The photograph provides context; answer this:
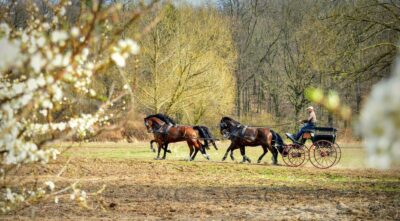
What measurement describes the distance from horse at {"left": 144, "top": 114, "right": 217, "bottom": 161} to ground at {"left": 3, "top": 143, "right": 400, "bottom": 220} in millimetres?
2298

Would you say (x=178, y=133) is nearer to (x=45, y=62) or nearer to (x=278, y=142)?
(x=278, y=142)

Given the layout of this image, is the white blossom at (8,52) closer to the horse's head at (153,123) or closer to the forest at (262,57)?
the forest at (262,57)

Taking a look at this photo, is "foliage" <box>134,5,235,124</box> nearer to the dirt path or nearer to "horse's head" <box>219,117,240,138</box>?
"horse's head" <box>219,117,240,138</box>

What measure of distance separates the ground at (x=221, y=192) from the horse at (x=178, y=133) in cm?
230

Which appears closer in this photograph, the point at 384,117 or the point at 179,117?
the point at 384,117

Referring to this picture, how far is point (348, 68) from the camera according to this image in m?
13.6

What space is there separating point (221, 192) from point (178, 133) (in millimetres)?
8388

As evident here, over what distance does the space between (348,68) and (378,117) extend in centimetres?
1306

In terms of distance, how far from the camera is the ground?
27.9 feet

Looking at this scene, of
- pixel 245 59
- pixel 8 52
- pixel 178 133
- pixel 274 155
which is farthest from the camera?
pixel 245 59

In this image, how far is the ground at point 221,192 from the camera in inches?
335

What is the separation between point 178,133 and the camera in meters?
19.3

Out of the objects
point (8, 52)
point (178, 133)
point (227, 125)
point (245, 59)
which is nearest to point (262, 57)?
point (245, 59)

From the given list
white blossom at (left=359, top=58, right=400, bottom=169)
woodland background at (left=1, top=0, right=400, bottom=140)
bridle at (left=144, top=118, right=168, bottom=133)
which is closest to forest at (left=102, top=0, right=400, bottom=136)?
woodland background at (left=1, top=0, right=400, bottom=140)
